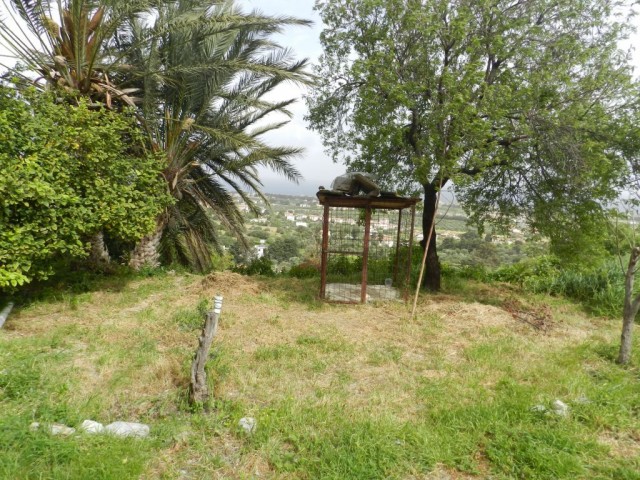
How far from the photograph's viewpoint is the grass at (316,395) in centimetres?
251

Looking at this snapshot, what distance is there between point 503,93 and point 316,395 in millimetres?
5010

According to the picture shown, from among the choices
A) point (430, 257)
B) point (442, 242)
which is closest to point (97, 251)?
point (430, 257)

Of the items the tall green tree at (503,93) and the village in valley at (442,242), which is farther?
the village in valley at (442,242)

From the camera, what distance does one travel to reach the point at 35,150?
4922 mm

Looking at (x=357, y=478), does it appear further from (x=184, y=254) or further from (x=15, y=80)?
(x=184, y=254)

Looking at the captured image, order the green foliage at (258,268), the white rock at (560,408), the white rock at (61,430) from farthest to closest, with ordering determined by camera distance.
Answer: the green foliage at (258,268) < the white rock at (560,408) < the white rock at (61,430)

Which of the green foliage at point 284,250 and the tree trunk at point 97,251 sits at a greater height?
the tree trunk at point 97,251

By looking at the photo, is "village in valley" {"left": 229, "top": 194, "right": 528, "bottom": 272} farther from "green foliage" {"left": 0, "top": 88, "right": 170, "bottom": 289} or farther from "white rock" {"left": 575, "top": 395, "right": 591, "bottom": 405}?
"white rock" {"left": 575, "top": 395, "right": 591, "bottom": 405}

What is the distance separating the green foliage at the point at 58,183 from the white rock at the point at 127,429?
2.73 m

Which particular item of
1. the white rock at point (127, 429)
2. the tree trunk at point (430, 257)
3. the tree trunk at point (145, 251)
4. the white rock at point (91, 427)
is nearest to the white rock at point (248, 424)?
the white rock at point (127, 429)

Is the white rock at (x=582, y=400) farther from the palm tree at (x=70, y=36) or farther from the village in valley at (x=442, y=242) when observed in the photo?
the palm tree at (x=70, y=36)

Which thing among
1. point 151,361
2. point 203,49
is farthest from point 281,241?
point 151,361

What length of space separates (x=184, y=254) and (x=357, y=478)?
898 centimetres

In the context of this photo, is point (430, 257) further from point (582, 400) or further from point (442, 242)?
point (442, 242)
